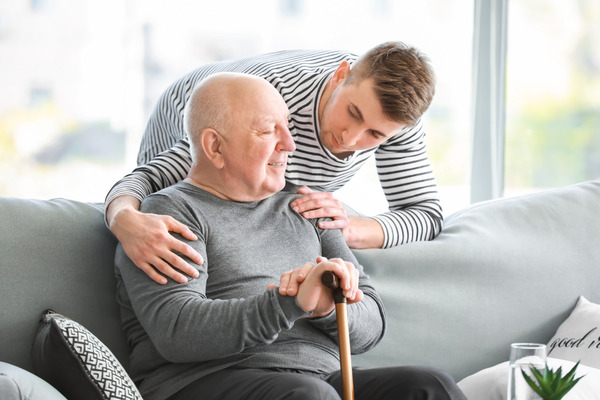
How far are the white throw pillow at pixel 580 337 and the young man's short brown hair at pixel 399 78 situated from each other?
834 millimetres

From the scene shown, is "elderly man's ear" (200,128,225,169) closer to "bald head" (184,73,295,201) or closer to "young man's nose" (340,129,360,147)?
"bald head" (184,73,295,201)

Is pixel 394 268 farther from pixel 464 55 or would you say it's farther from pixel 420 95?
pixel 464 55

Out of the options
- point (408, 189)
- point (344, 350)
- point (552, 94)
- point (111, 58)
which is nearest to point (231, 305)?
point (344, 350)

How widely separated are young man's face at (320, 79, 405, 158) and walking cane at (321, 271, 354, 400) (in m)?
0.50

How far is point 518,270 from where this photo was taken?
7.41 feet

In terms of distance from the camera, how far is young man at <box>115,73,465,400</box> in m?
1.51

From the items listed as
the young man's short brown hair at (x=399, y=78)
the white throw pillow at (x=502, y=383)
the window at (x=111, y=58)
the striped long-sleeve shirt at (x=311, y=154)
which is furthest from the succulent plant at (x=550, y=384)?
the window at (x=111, y=58)

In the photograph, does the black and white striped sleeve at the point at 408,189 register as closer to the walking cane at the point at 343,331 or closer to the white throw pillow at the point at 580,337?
the white throw pillow at the point at 580,337

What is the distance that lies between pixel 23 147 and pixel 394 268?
1.85m

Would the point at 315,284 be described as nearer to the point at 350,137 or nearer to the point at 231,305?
the point at 231,305

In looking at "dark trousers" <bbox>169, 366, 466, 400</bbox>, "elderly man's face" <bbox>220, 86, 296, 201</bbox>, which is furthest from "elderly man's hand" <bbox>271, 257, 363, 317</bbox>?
"elderly man's face" <bbox>220, 86, 296, 201</bbox>

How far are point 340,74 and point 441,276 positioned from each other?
0.67 m

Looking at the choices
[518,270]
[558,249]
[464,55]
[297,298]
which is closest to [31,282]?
[297,298]

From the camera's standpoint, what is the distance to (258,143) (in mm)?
1724
